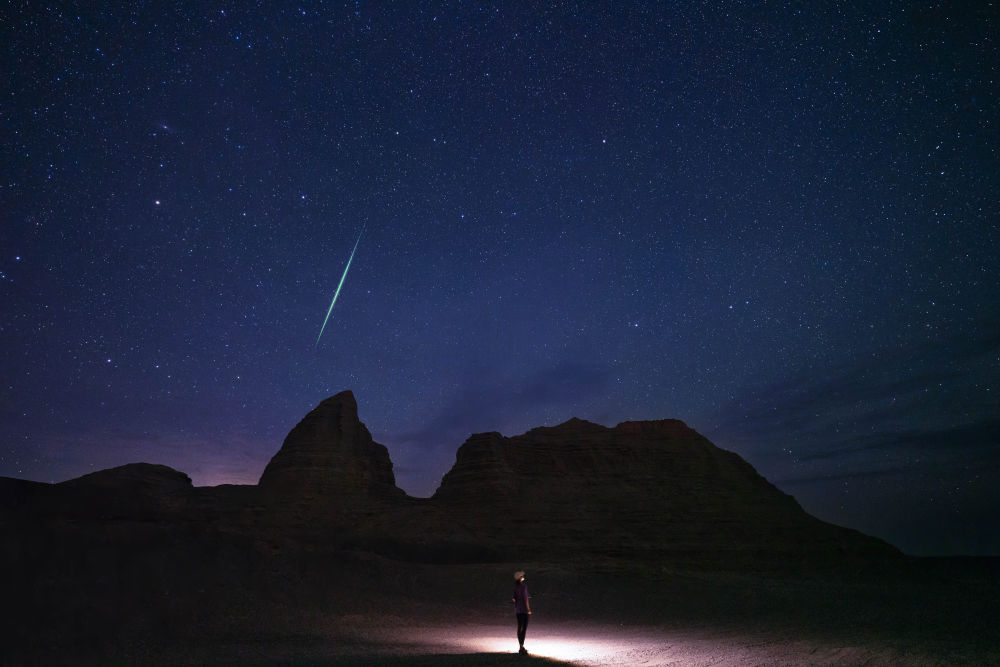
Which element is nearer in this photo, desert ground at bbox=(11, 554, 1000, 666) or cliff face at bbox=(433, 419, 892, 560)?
desert ground at bbox=(11, 554, 1000, 666)

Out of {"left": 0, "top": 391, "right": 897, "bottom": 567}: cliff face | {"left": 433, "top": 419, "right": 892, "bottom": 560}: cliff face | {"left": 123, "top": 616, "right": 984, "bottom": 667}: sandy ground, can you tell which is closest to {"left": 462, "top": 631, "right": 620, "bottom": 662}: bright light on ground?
{"left": 123, "top": 616, "right": 984, "bottom": 667}: sandy ground

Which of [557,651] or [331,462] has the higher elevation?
[331,462]

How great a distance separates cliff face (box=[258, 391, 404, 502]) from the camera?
244 ft

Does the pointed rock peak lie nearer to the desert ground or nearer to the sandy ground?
the desert ground

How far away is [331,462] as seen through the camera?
7800cm

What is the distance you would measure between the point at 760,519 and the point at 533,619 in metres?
49.7

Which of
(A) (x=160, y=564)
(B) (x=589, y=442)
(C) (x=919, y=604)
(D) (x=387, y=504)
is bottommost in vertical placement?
(C) (x=919, y=604)

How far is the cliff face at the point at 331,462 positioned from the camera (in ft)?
244

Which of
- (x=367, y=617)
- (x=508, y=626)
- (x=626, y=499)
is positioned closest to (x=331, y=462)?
(x=626, y=499)

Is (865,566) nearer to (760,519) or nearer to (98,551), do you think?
(760,519)

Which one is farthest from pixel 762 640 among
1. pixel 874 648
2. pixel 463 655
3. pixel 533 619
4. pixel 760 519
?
pixel 760 519

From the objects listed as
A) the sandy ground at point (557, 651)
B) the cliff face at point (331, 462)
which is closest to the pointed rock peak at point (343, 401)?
the cliff face at point (331, 462)

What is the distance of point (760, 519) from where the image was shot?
63.9m

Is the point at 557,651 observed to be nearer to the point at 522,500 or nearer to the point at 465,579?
the point at 465,579
